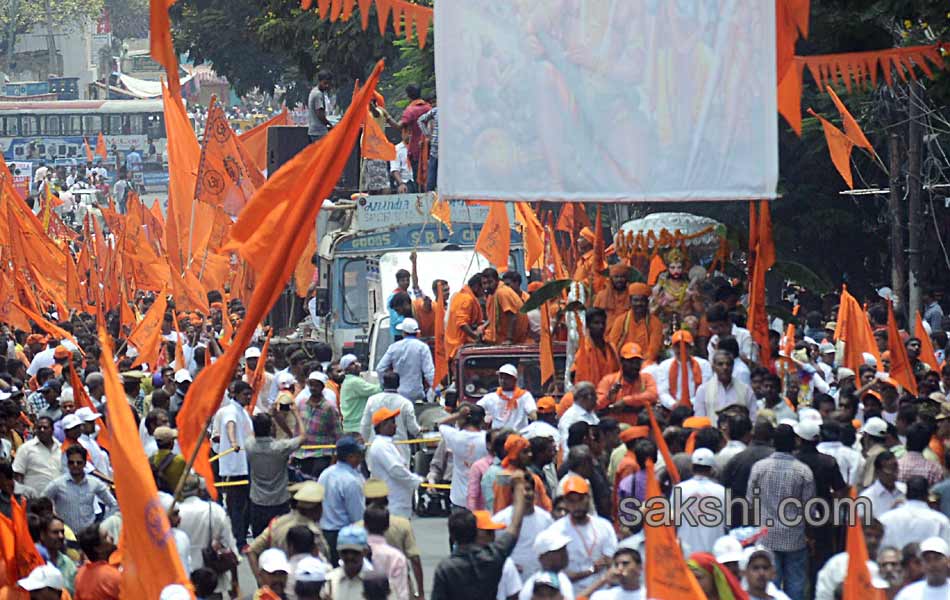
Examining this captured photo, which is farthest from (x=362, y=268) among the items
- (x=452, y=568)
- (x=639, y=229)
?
(x=452, y=568)

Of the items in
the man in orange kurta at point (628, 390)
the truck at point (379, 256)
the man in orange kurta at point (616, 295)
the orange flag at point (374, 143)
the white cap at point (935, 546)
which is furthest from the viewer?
the orange flag at point (374, 143)

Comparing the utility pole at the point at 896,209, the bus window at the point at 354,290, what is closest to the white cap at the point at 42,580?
the bus window at the point at 354,290

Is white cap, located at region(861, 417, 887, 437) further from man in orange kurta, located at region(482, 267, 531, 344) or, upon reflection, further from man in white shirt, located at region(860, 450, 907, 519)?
man in orange kurta, located at region(482, 267, 531, 344)

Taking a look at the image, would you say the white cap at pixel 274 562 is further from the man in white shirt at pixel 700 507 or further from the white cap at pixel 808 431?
the white cap at pixel 808 431

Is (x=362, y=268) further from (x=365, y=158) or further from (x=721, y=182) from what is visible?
(x=721, y=182)

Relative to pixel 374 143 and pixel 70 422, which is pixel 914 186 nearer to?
pixel 374 143

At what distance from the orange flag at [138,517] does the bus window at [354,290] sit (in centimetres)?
1127

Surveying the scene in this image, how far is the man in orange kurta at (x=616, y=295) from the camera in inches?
586

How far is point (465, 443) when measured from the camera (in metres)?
13.1

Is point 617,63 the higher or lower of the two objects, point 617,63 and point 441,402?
the higher

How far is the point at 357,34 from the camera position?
2877 centimetres

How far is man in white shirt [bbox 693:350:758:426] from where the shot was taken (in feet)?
43.0

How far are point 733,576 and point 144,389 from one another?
374 inches

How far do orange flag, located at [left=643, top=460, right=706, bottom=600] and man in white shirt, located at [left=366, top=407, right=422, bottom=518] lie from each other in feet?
14.3
